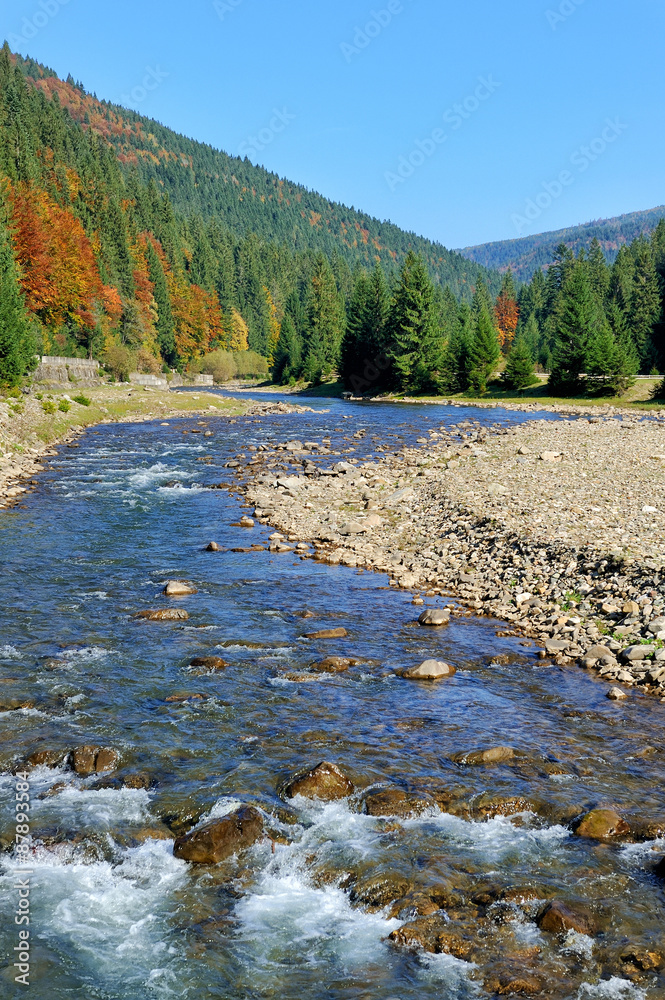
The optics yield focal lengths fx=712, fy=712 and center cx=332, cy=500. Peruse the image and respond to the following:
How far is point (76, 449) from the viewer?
41938 millimetres

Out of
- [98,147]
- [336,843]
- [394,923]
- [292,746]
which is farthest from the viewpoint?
[98,147]

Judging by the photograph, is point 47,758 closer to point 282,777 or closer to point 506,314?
point 282,777

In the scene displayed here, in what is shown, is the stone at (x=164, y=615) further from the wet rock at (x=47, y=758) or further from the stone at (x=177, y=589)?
the wet rock at (x=47, y=758)

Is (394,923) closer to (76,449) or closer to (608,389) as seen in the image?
(76,449)

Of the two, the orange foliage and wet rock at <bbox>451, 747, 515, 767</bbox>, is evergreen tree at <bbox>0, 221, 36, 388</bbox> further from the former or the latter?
the orange foliage

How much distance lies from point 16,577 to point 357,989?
554 inches

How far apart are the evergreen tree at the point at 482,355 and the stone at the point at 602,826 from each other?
8746cm

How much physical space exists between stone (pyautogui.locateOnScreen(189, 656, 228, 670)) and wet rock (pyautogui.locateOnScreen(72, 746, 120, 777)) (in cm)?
315

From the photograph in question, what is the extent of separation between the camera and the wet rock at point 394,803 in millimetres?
8820

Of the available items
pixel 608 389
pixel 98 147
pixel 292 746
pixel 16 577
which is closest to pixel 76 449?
pixel 16 577

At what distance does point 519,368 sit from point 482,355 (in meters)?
5.01

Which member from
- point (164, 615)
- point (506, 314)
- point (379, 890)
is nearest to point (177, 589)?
point (164, 615)

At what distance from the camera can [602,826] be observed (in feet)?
27.5

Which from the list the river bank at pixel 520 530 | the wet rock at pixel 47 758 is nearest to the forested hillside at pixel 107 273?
the river bank at pixel 520 530
